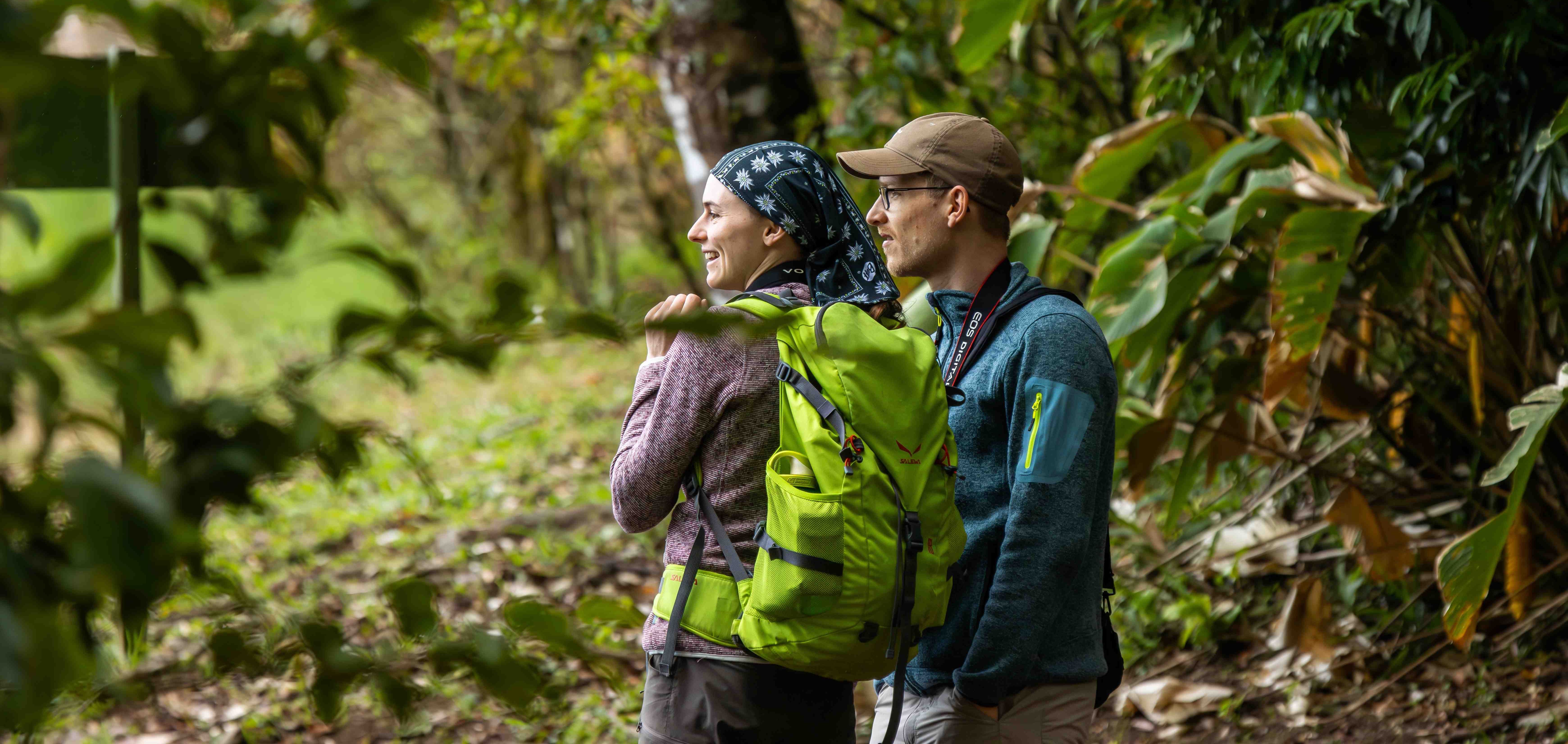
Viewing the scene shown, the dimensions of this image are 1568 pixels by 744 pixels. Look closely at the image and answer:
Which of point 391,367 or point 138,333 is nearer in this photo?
point 138,333

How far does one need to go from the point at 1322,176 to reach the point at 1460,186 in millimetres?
374

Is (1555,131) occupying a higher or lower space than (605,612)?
higher

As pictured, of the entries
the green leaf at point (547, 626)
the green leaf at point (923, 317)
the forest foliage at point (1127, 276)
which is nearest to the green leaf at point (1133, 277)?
the forest foliage at point (1127, 276)

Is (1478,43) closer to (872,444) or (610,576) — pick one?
(872,444)

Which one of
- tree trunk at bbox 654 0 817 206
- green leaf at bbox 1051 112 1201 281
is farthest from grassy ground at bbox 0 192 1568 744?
green leaf at bbox 1051 112 1201 281

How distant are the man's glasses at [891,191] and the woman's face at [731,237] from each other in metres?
0.25

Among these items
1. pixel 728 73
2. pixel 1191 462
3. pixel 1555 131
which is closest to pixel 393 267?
pixel 1555 131

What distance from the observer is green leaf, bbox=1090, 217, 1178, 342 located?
10.9 feet

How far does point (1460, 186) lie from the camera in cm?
333

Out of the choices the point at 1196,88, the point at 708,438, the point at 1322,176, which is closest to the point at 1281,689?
the point at 1322,176

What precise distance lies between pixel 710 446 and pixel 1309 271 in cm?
204

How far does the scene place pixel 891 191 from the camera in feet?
7.00

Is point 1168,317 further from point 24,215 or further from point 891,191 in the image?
point 24,215

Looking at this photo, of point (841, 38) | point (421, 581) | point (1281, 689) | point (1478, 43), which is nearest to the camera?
point (421, 581)
